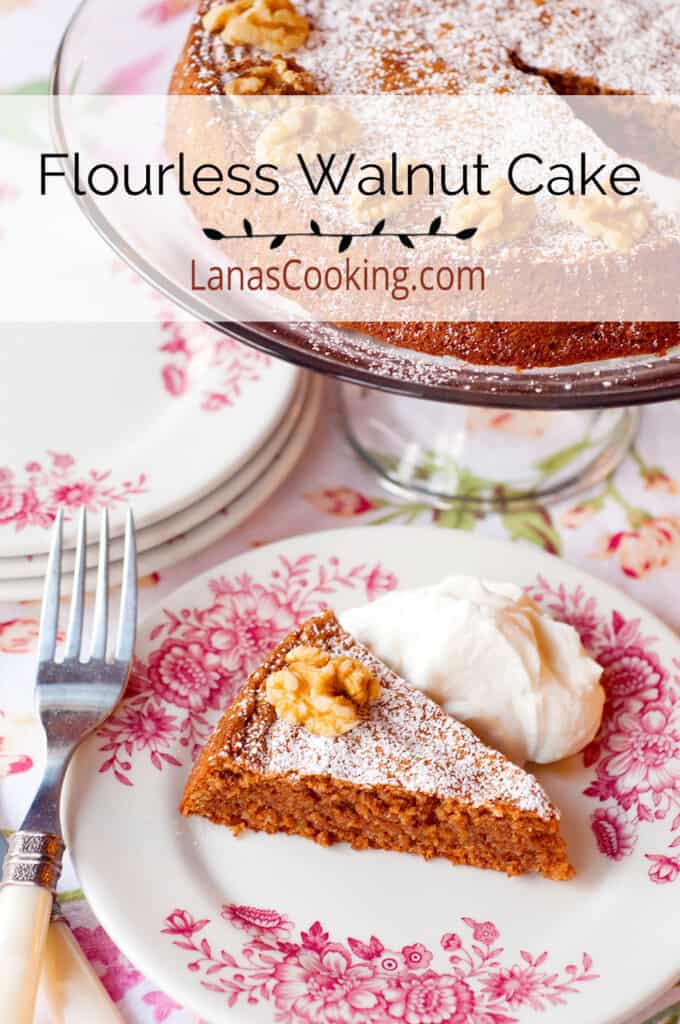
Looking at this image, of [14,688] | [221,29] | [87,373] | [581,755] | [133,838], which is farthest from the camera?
[87,373]

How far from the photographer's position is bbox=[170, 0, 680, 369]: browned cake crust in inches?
62.4

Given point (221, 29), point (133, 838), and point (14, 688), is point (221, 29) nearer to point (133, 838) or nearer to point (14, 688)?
point (14, 688)

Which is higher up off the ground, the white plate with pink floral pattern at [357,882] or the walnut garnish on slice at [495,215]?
the walnut garnish on slice at [495,215]

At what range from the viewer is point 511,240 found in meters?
1.58

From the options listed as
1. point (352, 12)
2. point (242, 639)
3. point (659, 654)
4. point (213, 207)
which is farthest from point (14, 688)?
point (352, 12)

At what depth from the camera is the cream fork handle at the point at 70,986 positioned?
4.13 feet

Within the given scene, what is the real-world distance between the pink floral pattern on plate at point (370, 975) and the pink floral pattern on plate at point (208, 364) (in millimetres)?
856

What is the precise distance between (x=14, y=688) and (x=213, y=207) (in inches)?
27.8

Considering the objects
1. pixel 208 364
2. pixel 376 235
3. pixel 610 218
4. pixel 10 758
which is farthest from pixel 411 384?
pixel 10 758

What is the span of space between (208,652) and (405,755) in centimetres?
33

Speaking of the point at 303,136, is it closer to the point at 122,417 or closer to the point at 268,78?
the point at 268,78

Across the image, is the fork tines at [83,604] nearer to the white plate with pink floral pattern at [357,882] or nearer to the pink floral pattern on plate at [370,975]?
the white plate with pink floral pattern at [357,882]

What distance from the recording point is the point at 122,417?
193 cm
